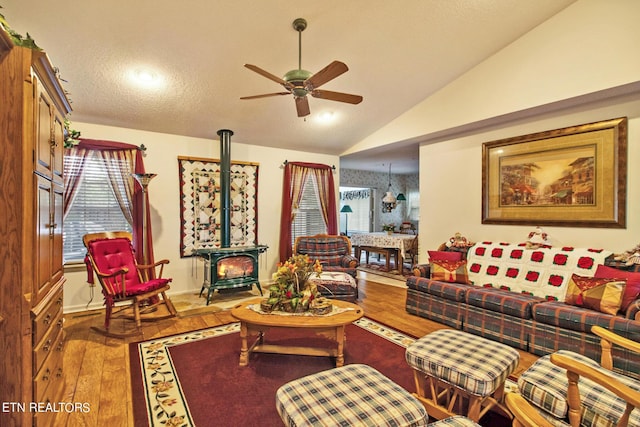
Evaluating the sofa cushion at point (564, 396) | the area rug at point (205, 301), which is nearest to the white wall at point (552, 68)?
the sofa cushion at point (564, 396)

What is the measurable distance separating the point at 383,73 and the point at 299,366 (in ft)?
11.6

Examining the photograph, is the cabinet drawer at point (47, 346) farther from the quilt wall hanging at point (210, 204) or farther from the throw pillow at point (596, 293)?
the throw pillow at point (596, 293)

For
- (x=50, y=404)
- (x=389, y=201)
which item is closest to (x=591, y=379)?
(x=50, y=404)

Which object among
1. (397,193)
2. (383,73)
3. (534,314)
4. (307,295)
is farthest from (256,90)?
(397,193)

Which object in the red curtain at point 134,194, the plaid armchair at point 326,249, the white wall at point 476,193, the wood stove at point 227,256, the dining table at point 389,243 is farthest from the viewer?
the dining table at point 389,243

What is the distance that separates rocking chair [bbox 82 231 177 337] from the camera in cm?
321

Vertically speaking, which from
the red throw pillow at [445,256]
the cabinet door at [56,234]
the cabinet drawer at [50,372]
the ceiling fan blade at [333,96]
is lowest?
the cabinet drawer at [50,372]

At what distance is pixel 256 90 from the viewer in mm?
3828

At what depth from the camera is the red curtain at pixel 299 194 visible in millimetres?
5605

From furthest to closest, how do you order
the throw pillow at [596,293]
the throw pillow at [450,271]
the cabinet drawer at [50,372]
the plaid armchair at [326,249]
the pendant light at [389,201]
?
the pendant light at [389,201]
the plaid armchair at [326,249]
the throw pillow at [450,271]
the throw pillow at [596,293]
the cabinet drawer at [50,372]

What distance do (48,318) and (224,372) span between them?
126cm

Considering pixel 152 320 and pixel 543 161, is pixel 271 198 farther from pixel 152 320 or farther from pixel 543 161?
pixel 543 161

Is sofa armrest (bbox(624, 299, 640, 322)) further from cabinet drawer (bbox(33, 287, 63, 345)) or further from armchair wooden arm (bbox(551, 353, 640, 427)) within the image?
cabinet drawer (bbox(33, 287, 63, 345))

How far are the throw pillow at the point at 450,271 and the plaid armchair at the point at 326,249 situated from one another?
55.0 inches
